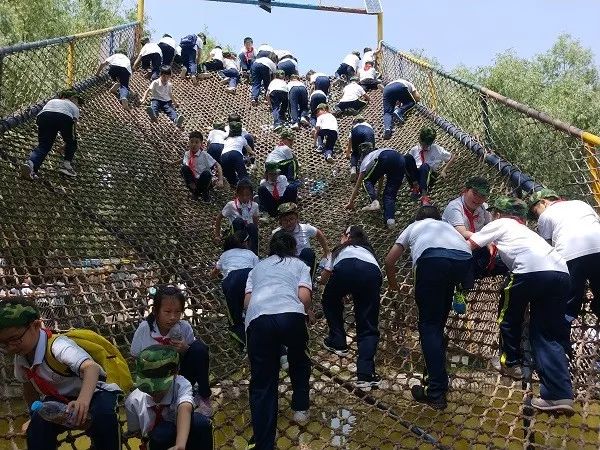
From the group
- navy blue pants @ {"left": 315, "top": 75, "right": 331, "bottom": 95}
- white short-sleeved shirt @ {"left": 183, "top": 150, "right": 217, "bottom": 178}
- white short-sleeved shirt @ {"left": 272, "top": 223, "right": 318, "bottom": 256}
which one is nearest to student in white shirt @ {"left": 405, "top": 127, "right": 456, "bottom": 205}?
white short-sleeved shirt @ {"left": 272, "top": 223, "right": 318, "bottom": 256}

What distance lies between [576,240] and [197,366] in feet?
6.47

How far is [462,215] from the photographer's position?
318 cm

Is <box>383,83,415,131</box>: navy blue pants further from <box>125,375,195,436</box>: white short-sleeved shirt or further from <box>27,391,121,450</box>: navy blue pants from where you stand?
<box>27,391,121,450</box>: navy blue pants

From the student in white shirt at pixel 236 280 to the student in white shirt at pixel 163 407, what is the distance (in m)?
1.22

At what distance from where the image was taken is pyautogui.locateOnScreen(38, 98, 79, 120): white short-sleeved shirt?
4770mm

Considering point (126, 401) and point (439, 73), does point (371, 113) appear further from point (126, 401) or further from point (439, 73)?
point (126, 401)

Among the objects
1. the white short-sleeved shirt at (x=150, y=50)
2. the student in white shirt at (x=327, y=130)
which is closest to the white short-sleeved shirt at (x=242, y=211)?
the student in white shirt at (x=327, y=130)

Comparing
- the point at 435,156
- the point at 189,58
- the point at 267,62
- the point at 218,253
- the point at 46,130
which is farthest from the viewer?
the point at 189,58

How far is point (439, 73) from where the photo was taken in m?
7.02

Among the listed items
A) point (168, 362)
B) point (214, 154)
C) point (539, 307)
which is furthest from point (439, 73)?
point (168, 362)

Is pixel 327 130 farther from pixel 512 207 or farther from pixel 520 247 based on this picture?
pixel 520 247

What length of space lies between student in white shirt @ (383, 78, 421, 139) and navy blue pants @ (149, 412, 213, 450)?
594cm

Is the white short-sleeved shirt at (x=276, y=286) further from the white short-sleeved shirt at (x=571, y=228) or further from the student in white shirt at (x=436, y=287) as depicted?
the white short-sleeved shirt at (x=571, y=228)

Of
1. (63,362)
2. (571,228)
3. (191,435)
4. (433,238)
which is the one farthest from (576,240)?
(63,362)
